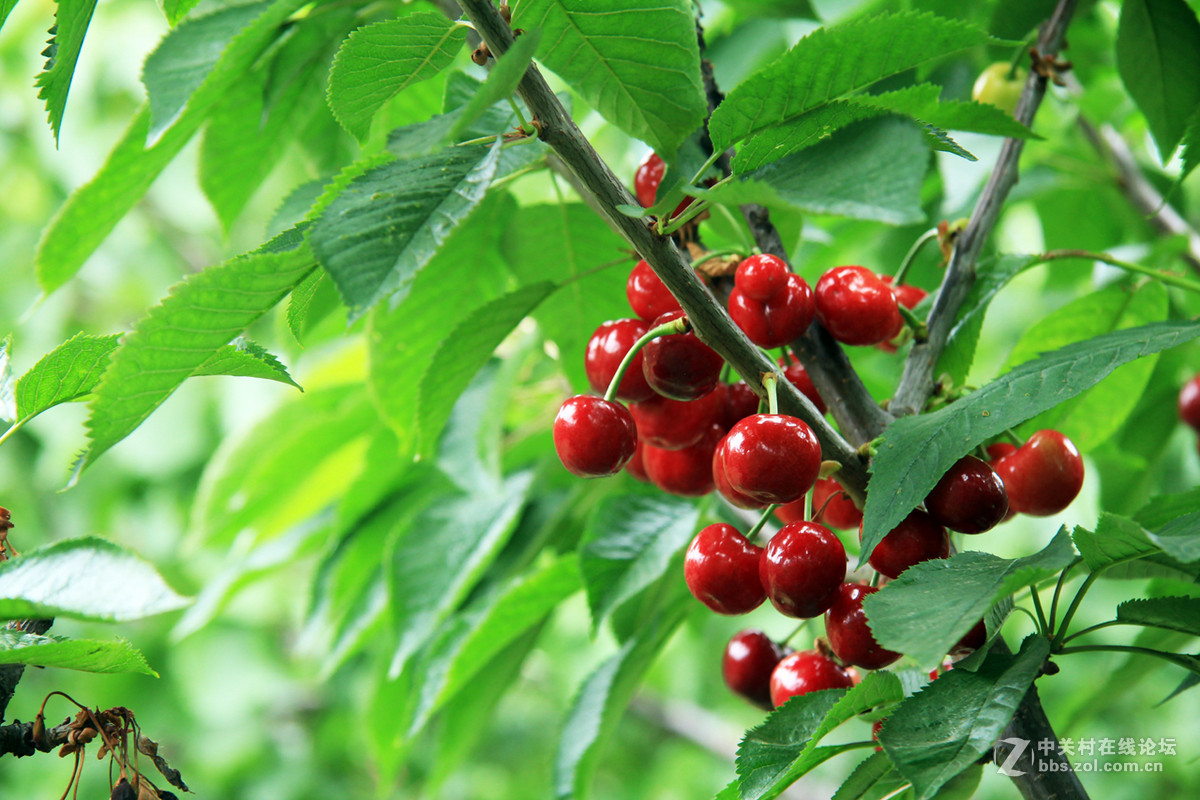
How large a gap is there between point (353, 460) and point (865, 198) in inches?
38.6

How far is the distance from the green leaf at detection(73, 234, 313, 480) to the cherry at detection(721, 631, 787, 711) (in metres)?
0.45

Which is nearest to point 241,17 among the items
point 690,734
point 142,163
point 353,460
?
point 142,163

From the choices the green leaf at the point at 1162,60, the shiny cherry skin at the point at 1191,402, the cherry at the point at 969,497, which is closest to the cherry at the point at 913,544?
the cherry at the point at 969,497

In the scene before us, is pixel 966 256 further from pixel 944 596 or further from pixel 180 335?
pixel 180 335

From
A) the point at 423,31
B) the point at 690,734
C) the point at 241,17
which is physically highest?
the point at 241,17

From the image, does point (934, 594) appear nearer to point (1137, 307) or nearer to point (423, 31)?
point (423, 31)

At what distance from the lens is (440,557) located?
3.06ft

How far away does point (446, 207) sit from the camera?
1.52 feet

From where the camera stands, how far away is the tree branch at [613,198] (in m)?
0.44

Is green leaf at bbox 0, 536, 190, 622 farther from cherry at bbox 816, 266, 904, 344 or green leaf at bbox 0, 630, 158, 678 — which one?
cherry at bbox 816, 266, 904, 344

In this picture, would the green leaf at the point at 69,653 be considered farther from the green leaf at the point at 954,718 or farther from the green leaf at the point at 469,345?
the green leaf at the point at 954,718

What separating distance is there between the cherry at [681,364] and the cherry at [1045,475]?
0.70 feet

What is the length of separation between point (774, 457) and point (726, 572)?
0.35 ft

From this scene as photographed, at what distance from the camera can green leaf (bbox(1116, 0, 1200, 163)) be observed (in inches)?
29.7
